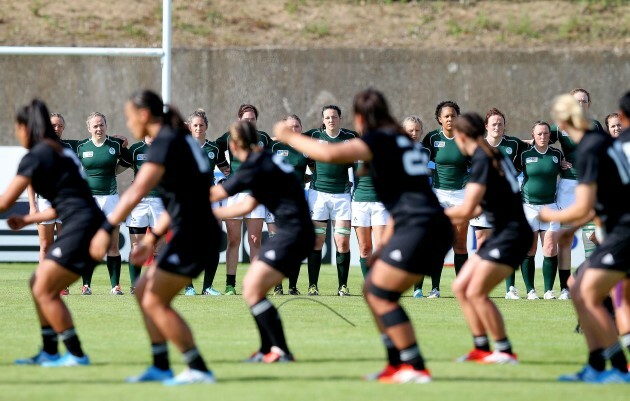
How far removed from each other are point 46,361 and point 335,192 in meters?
6.52

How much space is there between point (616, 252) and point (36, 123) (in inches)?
168

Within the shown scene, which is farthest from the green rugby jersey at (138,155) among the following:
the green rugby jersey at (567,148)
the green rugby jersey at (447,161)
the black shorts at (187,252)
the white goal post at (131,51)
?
the black shorts at (187,252)

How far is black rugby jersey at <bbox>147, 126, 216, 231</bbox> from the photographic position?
7.79m

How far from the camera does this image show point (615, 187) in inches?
311

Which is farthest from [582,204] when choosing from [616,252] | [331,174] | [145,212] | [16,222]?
[145,212]

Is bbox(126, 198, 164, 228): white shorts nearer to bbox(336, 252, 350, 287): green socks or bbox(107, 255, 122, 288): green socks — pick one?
bbox(107, 255, 122, 288): green socks

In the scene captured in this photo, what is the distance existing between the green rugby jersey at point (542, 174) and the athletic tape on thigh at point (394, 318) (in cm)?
714

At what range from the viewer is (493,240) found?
8953 mm

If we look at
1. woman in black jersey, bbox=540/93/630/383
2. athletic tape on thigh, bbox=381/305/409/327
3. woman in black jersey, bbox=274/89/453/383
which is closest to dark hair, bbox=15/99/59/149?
woman in black jersey, bbox=274/89/453/383

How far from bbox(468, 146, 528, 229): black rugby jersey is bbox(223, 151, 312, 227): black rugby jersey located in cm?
135

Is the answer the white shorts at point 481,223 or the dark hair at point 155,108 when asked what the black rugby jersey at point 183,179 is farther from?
the white shorts at point 481,223

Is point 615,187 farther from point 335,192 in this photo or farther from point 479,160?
point 335,192

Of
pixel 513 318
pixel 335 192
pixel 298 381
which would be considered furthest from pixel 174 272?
pixel 335 192

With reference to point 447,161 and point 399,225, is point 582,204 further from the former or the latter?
point 447,161
